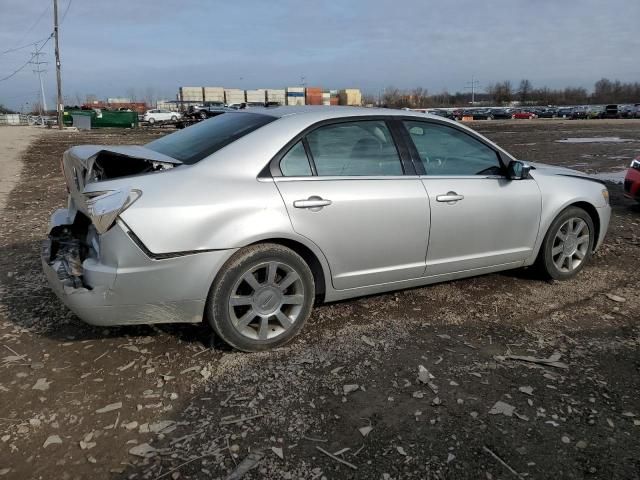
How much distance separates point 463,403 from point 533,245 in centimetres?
221

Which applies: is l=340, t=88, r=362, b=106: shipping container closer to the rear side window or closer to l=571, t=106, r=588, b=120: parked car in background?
l=571, t=106, r=588, b=120: parked car in background

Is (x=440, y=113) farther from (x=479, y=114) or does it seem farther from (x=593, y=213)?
(x=479, y=114)

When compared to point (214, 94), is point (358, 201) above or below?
below

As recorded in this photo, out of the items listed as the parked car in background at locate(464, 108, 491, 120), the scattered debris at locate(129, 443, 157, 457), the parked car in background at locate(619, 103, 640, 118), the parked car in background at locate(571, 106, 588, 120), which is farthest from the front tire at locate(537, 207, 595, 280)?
the parked car in background at locate(619, 103, 640, 118)

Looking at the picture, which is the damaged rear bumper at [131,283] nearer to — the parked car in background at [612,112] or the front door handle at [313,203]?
the front door handle at [313,203]

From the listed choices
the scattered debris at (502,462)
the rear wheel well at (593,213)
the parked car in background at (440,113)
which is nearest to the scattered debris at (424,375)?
the scattered debris at (502,462)

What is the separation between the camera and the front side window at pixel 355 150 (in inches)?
147

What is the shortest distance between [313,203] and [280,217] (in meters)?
0.26

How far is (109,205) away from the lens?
3072 millimetres

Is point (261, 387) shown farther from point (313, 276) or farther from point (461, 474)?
point (461, 474)

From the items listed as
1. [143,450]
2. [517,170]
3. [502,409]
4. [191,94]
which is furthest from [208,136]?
[191,94]

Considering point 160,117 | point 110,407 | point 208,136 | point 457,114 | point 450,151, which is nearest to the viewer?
point 110,407

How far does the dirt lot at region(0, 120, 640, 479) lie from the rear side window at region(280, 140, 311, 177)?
1205mm

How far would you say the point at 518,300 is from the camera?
4535 mm
